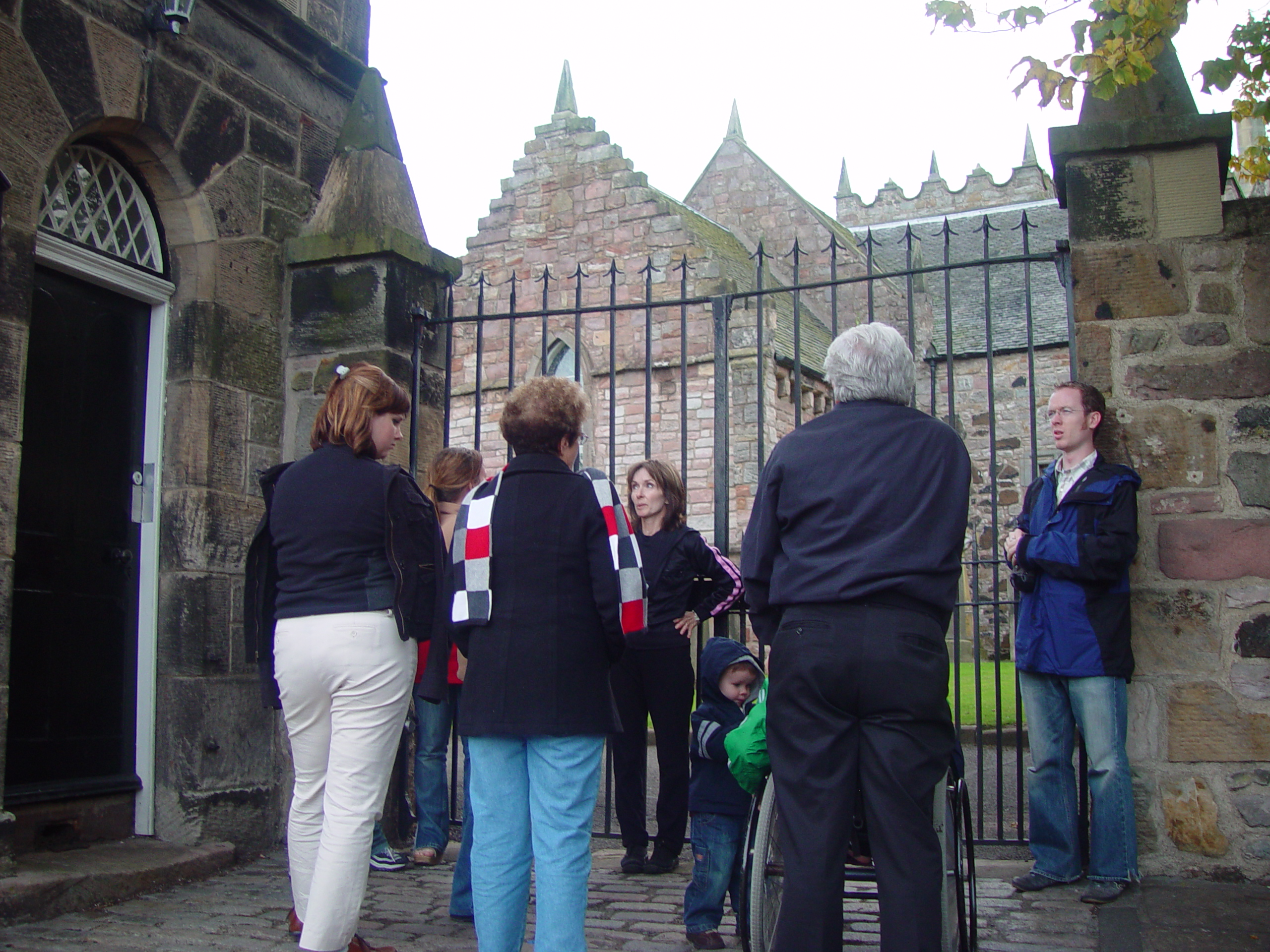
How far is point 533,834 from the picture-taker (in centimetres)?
290

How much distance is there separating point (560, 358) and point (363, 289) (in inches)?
450

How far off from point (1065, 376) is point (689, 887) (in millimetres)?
14282

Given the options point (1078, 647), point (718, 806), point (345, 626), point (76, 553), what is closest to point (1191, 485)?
point (1078, 647)

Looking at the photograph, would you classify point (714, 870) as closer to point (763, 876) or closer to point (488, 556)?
point (763, 876)

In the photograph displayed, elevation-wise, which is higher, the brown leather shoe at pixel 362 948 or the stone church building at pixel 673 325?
the stone church building at pixel 673 325

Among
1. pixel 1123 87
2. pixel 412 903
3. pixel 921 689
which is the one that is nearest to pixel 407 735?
pixel 412 903

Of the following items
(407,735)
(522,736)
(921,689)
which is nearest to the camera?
(921,689)

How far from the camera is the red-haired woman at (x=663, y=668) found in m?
4.35

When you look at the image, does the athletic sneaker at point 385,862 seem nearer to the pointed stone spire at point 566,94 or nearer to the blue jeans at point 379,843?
the blue jeans at point 379,843

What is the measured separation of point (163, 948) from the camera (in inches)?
134

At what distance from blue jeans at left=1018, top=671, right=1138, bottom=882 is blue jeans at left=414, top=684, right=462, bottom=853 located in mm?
2183

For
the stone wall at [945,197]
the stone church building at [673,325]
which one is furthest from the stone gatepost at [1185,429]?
the stone wall at [945,197]

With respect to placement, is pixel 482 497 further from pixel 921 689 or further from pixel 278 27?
pixel 278 27

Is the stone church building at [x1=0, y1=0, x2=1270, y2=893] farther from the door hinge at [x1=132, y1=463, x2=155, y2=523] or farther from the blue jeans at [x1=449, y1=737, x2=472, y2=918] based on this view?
the blue jeans at [x1=449, y1=737, x2=472, y2=918]
